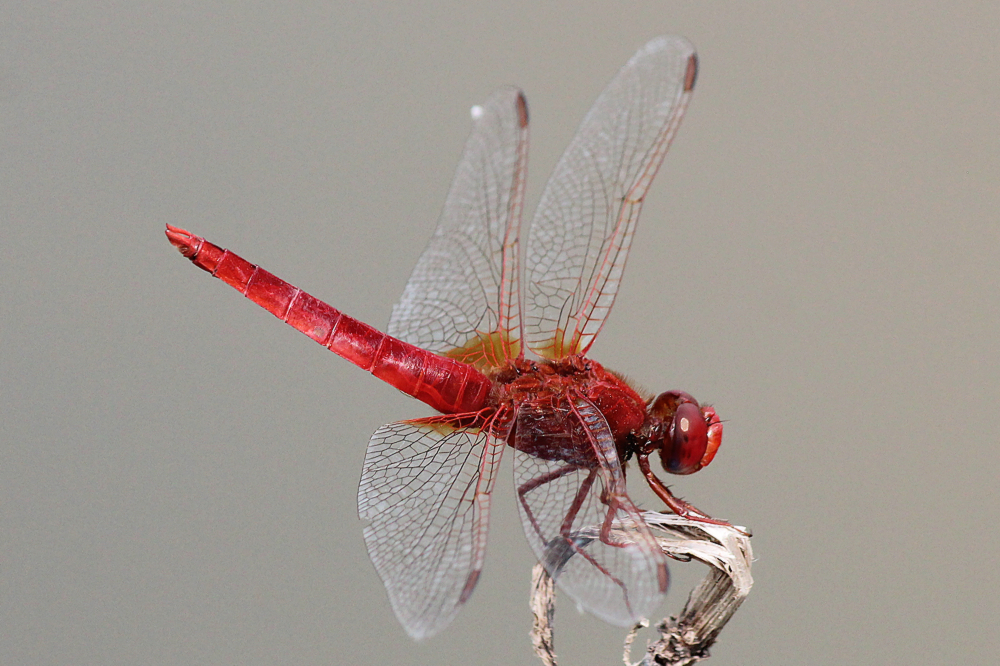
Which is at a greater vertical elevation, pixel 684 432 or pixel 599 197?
pixel 599 197

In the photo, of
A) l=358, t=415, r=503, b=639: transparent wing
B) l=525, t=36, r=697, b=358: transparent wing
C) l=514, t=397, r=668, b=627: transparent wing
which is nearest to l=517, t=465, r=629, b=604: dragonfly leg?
l=514, t=397, r=668, b=627: transparent wing

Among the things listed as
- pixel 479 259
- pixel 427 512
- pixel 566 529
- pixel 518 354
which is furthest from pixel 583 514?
pixel 479 259

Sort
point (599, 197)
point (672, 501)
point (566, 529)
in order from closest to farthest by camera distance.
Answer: point (566, 529), point (672, 501), point (599, 197)

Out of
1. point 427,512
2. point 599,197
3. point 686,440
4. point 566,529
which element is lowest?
point 427,512

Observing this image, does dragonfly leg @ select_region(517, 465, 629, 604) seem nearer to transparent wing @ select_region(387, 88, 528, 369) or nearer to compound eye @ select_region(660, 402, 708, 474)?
compound eye @ select_region(660, 402, 708, 474)

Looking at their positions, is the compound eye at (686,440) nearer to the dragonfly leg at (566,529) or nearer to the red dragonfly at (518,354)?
the red dragonfly at (518,354)

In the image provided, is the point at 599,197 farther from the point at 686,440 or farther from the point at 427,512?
the point at 427,512

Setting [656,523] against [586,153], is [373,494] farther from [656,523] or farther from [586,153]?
[586,153]

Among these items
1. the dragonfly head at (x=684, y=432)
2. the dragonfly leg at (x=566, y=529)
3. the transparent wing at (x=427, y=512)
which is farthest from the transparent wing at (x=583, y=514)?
the dragonfly head at (x=684, y=432)
